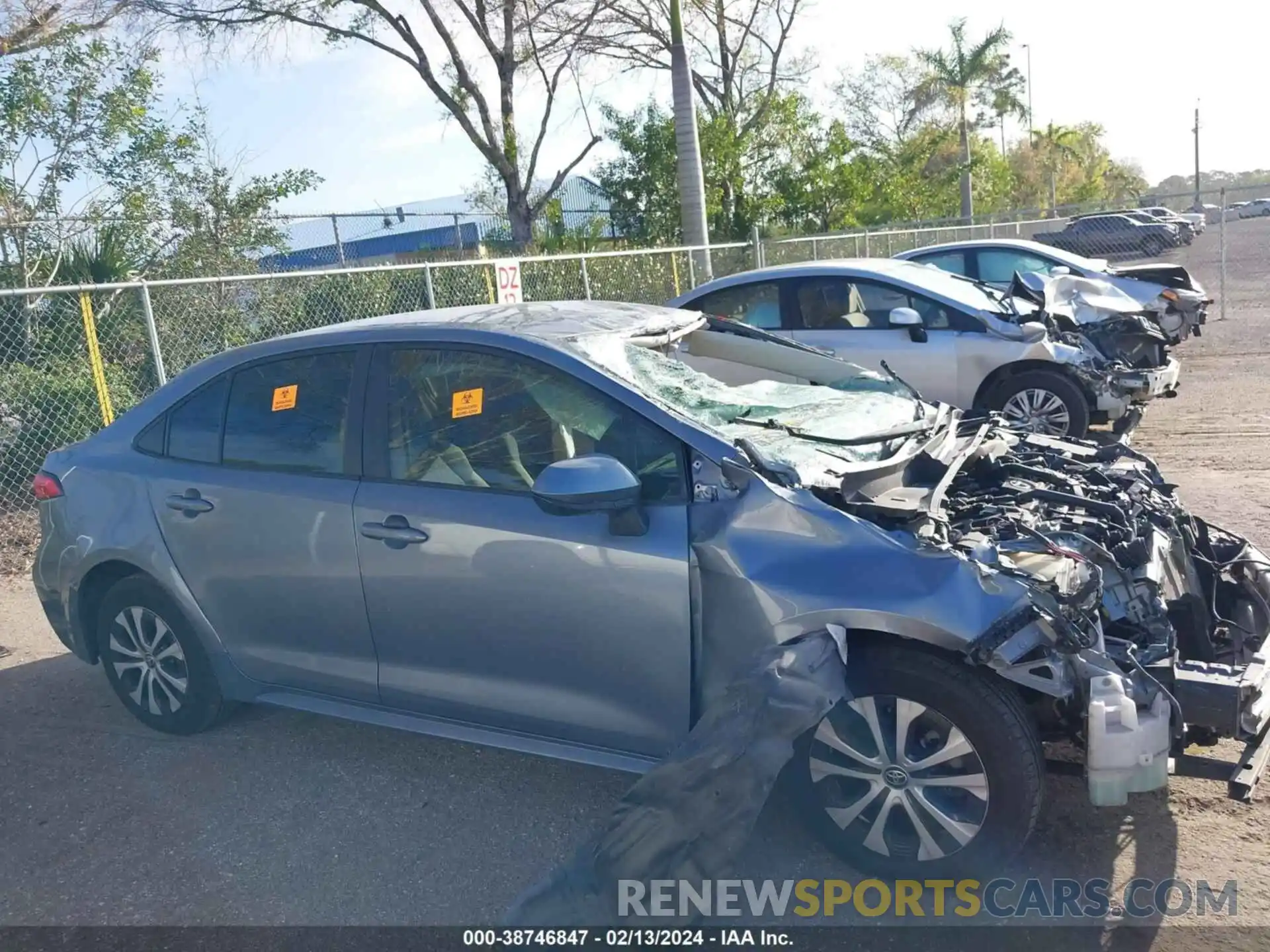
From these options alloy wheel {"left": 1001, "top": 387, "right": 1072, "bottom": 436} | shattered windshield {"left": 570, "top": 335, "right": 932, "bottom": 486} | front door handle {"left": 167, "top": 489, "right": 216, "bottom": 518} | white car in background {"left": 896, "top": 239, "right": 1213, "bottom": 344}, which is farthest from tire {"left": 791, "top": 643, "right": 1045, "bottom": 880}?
white car in background {"left": 896, "top": 239, "right": 1213, "bottom": 344}

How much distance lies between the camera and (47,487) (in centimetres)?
471

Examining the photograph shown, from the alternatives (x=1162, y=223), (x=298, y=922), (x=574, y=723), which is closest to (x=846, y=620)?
(x=574, y=723)

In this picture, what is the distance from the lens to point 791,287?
8.92 meters

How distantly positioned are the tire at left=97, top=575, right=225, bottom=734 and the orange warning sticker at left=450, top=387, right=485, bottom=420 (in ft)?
5.16

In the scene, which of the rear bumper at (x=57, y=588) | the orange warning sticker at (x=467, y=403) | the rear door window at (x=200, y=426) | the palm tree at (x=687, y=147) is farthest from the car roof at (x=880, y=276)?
the palm tree at (x=687, y=147)

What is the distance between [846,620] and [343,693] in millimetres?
2027

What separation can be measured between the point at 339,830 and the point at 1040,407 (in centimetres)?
637

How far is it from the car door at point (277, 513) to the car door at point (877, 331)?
201 inches

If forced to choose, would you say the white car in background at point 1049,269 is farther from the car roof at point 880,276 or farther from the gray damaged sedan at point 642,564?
the gray damaged sedan at point 642,564

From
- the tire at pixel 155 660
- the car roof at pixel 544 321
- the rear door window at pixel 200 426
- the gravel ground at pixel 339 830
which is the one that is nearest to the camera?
the gravel ground at pixel 339 830

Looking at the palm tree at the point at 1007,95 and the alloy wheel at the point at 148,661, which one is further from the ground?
the palm tree at the point at 1007,95

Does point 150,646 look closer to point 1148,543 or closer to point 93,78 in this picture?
point 1148,543

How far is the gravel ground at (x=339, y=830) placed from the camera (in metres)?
3.33

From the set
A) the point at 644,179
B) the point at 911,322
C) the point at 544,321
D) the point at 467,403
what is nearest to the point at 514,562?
the point at 467,403
